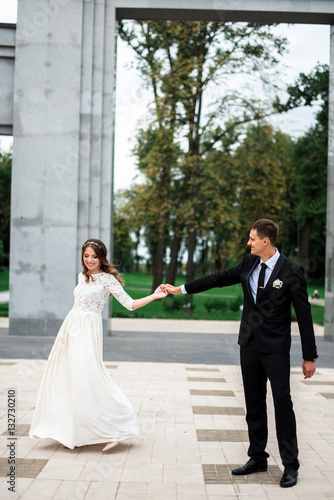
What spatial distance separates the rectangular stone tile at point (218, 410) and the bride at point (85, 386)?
169 cm

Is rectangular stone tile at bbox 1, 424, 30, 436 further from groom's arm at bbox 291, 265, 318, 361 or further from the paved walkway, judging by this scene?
groom's arm at bbox 291, 265, 318, 361

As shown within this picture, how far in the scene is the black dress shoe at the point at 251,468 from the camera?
466 cm

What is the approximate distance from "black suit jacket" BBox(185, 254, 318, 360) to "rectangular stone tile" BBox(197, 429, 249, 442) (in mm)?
1505

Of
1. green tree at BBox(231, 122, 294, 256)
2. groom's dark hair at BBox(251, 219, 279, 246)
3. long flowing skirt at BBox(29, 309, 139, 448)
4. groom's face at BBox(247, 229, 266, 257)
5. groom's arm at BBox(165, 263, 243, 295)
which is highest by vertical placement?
green tree at BBox(231, 122, 294, 256)

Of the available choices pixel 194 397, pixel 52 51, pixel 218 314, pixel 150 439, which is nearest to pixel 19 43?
pixel 52 51

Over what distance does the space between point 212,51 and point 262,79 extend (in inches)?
112

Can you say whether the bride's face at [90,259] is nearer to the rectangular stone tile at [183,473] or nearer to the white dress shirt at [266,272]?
the white dress shirt at [266,272]

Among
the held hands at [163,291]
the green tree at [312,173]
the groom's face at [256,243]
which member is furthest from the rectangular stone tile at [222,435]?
the green tree at [312,173]

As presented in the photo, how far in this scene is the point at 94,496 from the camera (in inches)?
161

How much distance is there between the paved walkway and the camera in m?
4.25

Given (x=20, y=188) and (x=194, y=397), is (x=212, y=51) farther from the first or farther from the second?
(x=194, y=397)

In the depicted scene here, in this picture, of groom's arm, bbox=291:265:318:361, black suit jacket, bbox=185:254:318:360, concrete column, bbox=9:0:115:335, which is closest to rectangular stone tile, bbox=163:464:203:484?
black suit jacket, bbox=185:254:318:360

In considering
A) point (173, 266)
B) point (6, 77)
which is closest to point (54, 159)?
point (6, 77)

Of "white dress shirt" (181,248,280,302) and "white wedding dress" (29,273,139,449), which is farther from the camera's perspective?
"white wedding dress" (29,273,139,449)
